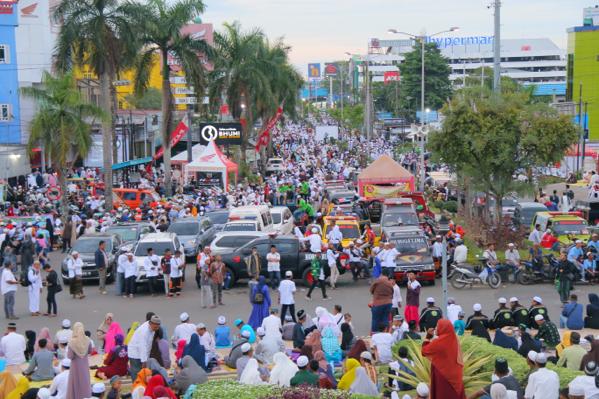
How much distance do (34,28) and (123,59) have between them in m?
24.4

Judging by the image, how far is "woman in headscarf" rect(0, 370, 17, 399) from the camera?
47.3ft

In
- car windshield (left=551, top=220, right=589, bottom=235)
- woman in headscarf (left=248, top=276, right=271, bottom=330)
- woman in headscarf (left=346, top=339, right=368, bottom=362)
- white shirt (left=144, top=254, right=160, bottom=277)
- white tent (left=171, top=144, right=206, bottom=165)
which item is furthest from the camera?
white tent (left=171, top=144, right=206, bottom=165)

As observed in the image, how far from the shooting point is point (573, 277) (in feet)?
80.8

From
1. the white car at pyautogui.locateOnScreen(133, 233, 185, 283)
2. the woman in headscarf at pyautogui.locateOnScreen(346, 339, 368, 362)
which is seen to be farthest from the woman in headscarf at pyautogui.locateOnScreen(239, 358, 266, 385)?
the white car at pyautogui.locateOnScreen(133, 233, 185, 283)

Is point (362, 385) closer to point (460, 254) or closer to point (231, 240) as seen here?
point (460, 254)

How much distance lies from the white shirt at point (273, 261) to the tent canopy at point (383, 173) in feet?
50.8

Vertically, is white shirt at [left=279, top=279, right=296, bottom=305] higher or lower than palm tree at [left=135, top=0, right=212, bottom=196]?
lower

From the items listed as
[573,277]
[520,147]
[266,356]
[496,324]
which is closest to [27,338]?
[266,356]

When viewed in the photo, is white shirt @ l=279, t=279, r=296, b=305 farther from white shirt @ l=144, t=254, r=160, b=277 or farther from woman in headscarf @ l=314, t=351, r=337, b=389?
woman in headscarf @ l=314, t=351, r=337, b=389

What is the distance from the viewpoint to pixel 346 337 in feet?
61.0

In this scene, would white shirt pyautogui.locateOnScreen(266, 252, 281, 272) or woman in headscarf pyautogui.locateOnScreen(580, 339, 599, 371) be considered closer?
woman in headscarf pyautogui.locateOnScreen(580, 339, 599, 371)

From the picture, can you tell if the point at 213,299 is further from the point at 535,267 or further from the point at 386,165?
the point at 386,165

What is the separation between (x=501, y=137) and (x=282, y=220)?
26.4 ft

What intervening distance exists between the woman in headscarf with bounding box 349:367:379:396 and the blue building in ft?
162
